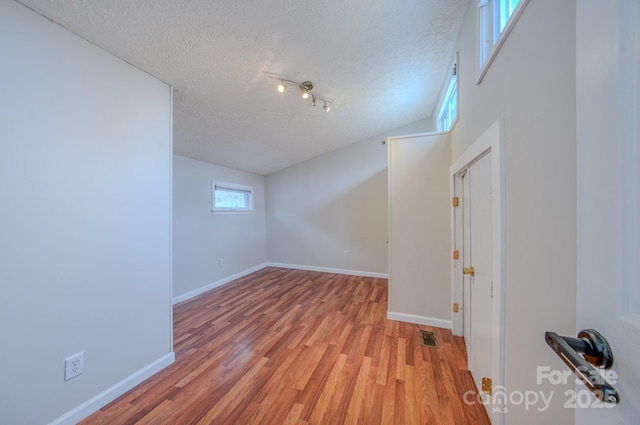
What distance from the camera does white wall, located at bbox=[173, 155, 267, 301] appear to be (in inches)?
125

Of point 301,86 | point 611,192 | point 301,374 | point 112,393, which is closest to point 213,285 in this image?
point 112,393

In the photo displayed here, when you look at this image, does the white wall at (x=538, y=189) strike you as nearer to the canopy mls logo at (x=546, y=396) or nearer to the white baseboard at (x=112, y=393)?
the canopy mls logo at (x=546, y=396)

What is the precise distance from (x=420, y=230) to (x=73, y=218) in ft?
9.56

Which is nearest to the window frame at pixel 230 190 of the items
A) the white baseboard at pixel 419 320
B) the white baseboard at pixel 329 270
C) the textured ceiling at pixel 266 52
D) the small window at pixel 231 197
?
the small window at pixel 231 197

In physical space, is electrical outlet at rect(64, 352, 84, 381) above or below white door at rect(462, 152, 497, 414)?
below

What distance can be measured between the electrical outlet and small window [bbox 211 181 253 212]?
2.57 meters

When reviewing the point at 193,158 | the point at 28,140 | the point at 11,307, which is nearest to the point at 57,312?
the point at 11,307

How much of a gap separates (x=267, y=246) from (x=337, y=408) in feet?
12.9

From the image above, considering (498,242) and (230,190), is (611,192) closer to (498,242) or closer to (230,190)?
(498,242)

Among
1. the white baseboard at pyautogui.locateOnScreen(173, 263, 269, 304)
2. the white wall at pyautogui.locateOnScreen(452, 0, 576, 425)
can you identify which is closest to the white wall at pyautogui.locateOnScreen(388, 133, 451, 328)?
the white wall at pyautogui.locateOnScreen(452, 0, 576, 425)

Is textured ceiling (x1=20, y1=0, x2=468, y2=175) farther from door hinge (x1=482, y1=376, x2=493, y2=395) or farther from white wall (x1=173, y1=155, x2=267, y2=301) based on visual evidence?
door hinge (x1=482, y1=376, x2=493, y2=395)

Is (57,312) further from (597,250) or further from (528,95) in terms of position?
(528,95)

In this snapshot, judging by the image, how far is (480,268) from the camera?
4.83ft

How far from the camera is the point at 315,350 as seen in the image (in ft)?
6.66
